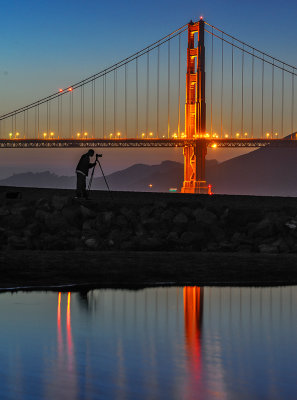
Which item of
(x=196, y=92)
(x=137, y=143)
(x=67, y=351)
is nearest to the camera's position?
(x=67, y=351)

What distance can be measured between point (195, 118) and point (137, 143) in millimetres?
14979

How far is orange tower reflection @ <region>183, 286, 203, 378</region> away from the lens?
17.6 ft

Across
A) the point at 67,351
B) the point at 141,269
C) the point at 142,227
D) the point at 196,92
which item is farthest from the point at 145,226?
the point at 196,92

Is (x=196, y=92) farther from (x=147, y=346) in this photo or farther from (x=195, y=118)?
(x=147, y=346)

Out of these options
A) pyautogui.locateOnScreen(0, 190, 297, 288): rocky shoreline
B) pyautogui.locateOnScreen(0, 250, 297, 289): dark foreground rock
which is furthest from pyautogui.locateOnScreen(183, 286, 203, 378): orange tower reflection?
pyautogui.locateOnScreen(0, 190, 297, 288): rocky shoreline

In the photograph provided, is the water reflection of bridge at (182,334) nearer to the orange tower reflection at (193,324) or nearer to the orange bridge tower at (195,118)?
the orange tower reflection at (193,324)

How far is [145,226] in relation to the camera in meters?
16.0

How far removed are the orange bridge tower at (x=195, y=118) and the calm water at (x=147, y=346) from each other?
64558mm

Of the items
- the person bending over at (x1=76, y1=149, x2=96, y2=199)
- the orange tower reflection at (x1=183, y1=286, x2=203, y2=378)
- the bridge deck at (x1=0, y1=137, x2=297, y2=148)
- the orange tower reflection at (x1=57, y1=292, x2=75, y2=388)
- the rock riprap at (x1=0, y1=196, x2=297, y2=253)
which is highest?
the bridge deck at (x1=0, y1=137, x2=297, y2=148)

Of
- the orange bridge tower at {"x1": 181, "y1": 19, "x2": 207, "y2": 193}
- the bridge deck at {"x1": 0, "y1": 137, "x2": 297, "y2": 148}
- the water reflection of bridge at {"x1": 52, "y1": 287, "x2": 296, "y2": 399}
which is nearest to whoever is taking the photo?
the water reflection of bridge at {"x1": 52, "y1": 287, "x2": 296, "y2": 399}

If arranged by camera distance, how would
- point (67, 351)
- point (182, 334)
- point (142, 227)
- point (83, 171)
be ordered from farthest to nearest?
point (83, 171), point (142, 227), point (182, 334), point (67, 351)

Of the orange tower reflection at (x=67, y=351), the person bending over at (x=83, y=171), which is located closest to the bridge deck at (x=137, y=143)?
the person bending over at (x=83, y=171)

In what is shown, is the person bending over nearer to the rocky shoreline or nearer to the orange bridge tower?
the rocky shoreline

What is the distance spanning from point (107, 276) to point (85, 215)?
5971 mm
